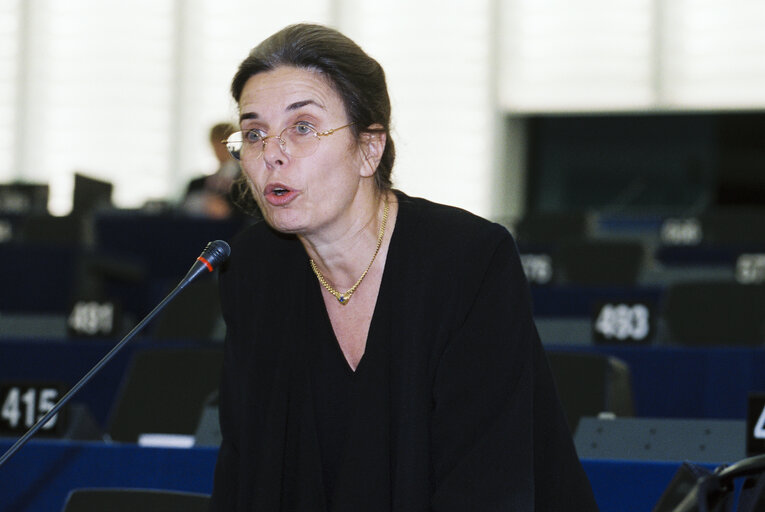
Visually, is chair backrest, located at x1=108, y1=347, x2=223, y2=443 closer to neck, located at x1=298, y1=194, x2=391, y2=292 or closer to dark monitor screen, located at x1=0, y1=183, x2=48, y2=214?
neck, located at x1=298, y1=194, x2=391, y2=292

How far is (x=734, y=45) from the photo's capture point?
924 centimetres

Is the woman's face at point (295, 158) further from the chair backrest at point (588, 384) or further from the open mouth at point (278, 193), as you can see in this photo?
the chair backrest at point (588, 384)

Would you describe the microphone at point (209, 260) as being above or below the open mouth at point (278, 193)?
below

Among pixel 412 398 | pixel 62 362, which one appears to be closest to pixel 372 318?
pixel 412 398

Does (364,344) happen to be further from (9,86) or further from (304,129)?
(9,86)

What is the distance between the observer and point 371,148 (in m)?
1.76

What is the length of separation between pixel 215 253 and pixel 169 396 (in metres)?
1.29

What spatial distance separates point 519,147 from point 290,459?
824cm

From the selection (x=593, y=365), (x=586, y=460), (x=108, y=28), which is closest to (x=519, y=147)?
(x=108, y=28)

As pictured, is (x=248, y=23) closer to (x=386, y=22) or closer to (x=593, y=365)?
(x=386, y=22)

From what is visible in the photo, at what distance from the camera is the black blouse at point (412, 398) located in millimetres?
1592

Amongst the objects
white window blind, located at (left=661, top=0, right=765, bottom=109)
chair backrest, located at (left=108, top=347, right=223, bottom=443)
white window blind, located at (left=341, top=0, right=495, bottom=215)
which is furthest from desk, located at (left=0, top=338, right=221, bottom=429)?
white window blind, located at (left=661, top=0, right=765, bottom=109)

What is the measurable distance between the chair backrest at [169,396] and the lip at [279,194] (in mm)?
1245

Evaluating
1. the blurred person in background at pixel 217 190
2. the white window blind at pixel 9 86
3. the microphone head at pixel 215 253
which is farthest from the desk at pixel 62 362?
the white window blind at pixel 9 86
